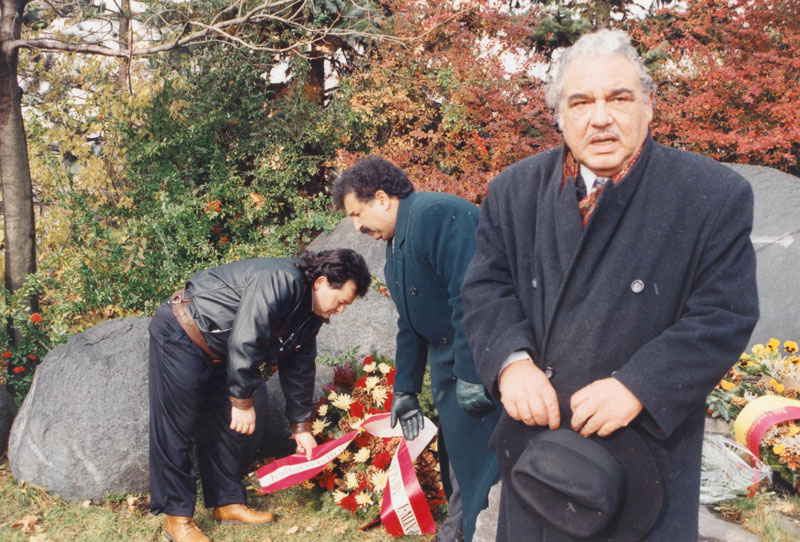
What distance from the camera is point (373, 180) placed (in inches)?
119

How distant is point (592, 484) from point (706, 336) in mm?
414

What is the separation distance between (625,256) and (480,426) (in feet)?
4.69

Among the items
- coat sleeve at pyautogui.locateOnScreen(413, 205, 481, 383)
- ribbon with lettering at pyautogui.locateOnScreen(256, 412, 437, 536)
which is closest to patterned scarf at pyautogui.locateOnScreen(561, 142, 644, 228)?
coat sleeve at pyautogui.locateOnScreen(413, 205, 481, 383)

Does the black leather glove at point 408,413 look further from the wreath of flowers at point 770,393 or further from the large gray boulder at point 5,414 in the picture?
the large gray boulder at point 5,414

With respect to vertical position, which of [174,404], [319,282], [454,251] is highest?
[454,251]

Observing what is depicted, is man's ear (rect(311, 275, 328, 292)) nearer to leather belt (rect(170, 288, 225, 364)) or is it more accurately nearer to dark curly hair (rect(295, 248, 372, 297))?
dark curly hair (rect(295, 248, 372, 297))

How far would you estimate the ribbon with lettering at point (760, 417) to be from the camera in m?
3.66

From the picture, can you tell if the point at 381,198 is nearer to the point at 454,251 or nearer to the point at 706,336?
the point at 454,251

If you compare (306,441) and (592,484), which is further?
(306,441)

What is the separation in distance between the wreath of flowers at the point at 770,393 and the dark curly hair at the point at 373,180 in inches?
102

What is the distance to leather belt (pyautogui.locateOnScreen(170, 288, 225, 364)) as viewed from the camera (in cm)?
353

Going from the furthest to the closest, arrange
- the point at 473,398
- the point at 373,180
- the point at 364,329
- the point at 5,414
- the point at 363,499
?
the point at 364,329, the point at 5,414, the point at 363,499, the point at 373,180, the point at 473,398

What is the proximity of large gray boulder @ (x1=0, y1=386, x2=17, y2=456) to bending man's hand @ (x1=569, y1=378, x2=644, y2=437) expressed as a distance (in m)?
5.07

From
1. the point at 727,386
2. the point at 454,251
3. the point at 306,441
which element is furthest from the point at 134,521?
the point at 727,386
